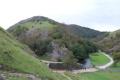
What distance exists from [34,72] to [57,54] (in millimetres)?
87721

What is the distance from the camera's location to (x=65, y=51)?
123375 millimetres

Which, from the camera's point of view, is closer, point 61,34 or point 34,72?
point 34,72

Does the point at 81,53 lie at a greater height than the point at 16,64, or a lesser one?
greater

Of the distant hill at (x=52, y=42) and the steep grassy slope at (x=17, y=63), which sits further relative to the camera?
the distant hill at (x=52, y=42)

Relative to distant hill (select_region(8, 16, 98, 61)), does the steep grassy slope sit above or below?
below

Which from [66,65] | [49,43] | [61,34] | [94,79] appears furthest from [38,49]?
[94,79]

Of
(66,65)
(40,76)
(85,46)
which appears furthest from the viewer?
(85,46)

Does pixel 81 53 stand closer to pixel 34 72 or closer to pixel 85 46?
pixel 85 46

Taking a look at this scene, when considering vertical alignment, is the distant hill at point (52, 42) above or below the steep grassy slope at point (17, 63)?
above

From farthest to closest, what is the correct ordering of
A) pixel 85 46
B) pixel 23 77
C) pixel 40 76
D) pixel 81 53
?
pixel 85 46, pixel 81 53, pixel 40 76, pixel 23 77

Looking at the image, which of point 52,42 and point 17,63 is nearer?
point 17,63

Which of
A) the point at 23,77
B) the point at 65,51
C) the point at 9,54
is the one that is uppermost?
the point at 65,51

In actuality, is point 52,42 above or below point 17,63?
above

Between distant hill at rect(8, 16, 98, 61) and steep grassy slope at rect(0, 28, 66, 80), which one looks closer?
steep grassy slope at rect(0, 28, 66, 80)
